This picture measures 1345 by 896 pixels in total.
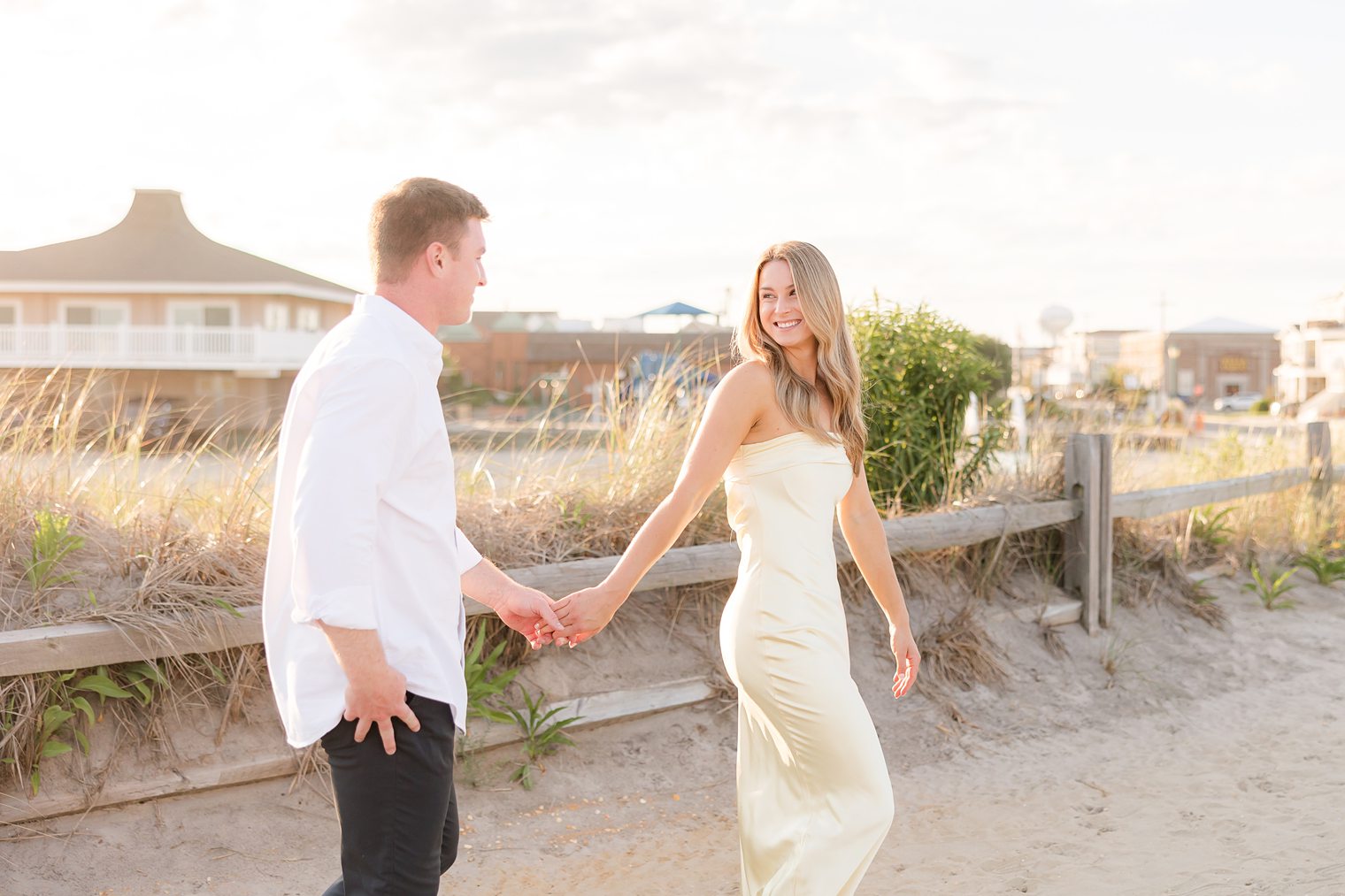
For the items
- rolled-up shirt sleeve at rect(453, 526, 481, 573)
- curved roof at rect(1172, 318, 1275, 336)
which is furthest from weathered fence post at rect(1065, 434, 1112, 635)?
curved roof at rect(1172, 318, 1275, 336)

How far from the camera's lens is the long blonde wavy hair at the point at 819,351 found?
118 inches

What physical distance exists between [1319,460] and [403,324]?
9323mm

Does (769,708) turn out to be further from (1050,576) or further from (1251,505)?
(1251,505)

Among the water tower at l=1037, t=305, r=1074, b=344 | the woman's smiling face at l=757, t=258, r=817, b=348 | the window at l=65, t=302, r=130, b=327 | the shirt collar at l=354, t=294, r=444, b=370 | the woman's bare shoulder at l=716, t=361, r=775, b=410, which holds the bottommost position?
the woman's bare shoulder at l=716, t=361, r=775, b=410

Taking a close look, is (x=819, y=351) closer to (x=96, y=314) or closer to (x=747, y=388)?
(x=747, y=388)

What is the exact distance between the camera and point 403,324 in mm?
2207

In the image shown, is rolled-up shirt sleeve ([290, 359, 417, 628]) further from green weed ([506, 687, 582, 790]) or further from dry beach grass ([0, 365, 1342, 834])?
green weed ([506, 687, 582, 790])

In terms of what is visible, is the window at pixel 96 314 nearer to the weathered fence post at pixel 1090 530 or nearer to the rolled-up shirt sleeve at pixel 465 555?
the weathered fence post at pixel 1090 530

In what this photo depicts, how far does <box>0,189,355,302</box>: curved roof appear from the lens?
31.0m

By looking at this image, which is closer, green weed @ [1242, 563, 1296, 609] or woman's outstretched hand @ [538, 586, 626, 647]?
woman's outstretched hand @ [538, 586, 626, 647]

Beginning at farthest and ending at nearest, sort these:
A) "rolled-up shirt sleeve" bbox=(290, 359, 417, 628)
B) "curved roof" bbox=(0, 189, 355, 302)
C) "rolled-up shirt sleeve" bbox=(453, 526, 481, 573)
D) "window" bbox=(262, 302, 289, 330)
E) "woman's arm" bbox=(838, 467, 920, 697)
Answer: "window" bbox=(262, 302, 289, 330) < "curved roof" bbox=(0, 189, 355, 302) < "woman's arm" bbox=(838, 467, 920, 697) < "rolled-up shirt sleeve" bbox=(453, 526, 481, 573) < "rolled-up shirt sleeve" bbox=(290, 359, 417, 628)

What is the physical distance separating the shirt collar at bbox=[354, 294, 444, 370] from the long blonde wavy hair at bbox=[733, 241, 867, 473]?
1072 mm

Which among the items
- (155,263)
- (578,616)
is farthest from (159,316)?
A: (578,616)

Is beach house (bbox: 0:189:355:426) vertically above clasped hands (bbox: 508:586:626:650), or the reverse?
beach house (bbox: 0:189:355:426)
